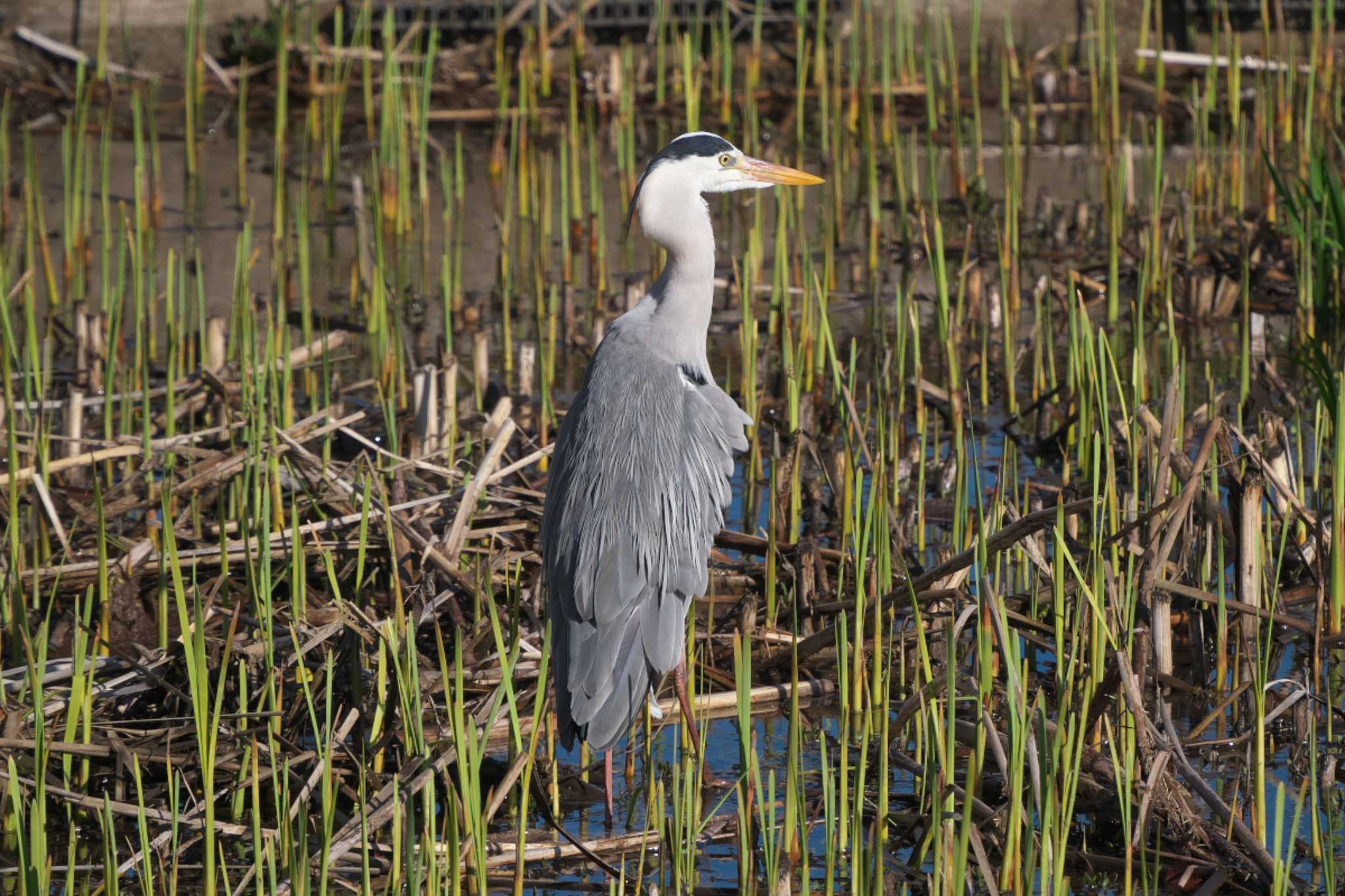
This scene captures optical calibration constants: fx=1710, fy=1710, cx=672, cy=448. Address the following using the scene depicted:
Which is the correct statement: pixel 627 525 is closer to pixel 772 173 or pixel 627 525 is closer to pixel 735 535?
pixel 735 535

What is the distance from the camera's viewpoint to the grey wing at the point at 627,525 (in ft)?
12.0

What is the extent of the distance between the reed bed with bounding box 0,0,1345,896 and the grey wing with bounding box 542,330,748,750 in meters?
0.16

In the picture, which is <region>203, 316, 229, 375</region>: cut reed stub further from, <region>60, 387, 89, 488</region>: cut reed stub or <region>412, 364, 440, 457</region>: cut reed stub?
<region>412, 364, 440, 457</region>: cut reed stub

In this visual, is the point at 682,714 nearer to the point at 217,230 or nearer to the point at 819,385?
the point at 819,385

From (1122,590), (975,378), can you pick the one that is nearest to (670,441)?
(1122,590)

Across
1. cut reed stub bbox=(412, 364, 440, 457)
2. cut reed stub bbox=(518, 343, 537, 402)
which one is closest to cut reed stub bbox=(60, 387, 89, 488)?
cut reed stub bbox=(412, 364, 440, 457)

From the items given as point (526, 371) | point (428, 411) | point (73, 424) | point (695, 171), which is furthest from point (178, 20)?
point (695, 171)

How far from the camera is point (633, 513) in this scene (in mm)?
3842

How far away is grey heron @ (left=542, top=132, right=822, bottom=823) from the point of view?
3.67m

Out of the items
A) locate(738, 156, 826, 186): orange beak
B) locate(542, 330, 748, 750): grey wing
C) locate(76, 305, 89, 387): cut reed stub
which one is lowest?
locate(542, 330, 748, 750): grey wing

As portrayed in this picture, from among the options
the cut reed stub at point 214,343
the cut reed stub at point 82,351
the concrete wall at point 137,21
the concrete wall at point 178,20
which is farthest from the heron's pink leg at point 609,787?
the concrete wall at point 137,21

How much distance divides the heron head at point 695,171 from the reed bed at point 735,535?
1.90 feet

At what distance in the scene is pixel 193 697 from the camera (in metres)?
3.03

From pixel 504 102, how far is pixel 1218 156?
394 cm
